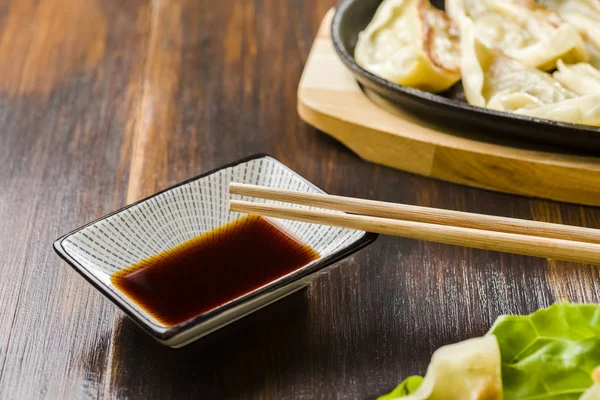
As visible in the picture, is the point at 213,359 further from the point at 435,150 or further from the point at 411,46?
the point at 411,46

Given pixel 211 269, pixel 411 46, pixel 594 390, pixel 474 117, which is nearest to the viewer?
pixel 594 390

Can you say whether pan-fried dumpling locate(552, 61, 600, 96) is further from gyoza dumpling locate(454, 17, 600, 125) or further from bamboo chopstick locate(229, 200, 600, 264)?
bamboo chopstick locate(229, 200, 600, 264)

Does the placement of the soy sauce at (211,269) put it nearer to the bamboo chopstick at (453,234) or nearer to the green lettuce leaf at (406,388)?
the bamboo chopstick at (453,234)

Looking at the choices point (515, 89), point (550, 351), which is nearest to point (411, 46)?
point (515, 89)

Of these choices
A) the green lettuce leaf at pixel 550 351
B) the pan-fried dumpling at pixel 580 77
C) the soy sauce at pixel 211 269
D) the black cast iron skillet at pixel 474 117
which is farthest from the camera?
the pan-fried dumpling at pixel 580 77

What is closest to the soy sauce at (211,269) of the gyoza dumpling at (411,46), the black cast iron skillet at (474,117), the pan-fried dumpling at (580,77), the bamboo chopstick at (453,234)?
the bamboo chopstick at (453,234)

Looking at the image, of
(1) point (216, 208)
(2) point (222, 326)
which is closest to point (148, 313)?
(2) point (222, 326)

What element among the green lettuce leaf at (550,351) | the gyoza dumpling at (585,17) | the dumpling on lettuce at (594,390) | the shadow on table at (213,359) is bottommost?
the shadow on table at (213,359)
